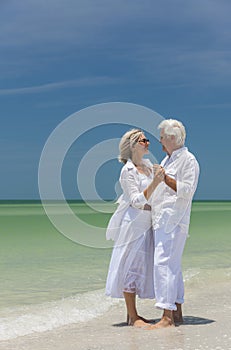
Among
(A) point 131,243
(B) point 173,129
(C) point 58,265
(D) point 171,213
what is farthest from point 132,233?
(C) point 58,265

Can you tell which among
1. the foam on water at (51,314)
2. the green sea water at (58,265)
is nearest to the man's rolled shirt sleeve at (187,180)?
the foam on water at (51,314)

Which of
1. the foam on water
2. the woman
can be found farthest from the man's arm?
the foam on water

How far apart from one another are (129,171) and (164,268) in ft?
2.92

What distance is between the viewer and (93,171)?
5785mm

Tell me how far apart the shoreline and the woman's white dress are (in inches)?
15.7

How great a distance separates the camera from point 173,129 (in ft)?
18.2

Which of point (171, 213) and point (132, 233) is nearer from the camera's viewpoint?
point (171, 213)

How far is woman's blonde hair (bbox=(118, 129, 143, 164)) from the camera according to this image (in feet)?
19.0

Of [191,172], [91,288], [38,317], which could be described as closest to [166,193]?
[191,172]

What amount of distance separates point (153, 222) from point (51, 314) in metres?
2.15

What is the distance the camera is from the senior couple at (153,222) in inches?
216

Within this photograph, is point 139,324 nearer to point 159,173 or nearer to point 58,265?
point 159,173

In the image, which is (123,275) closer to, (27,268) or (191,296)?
(191,296)

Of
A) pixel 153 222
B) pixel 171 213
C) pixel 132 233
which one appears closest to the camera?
pixel 171 213
